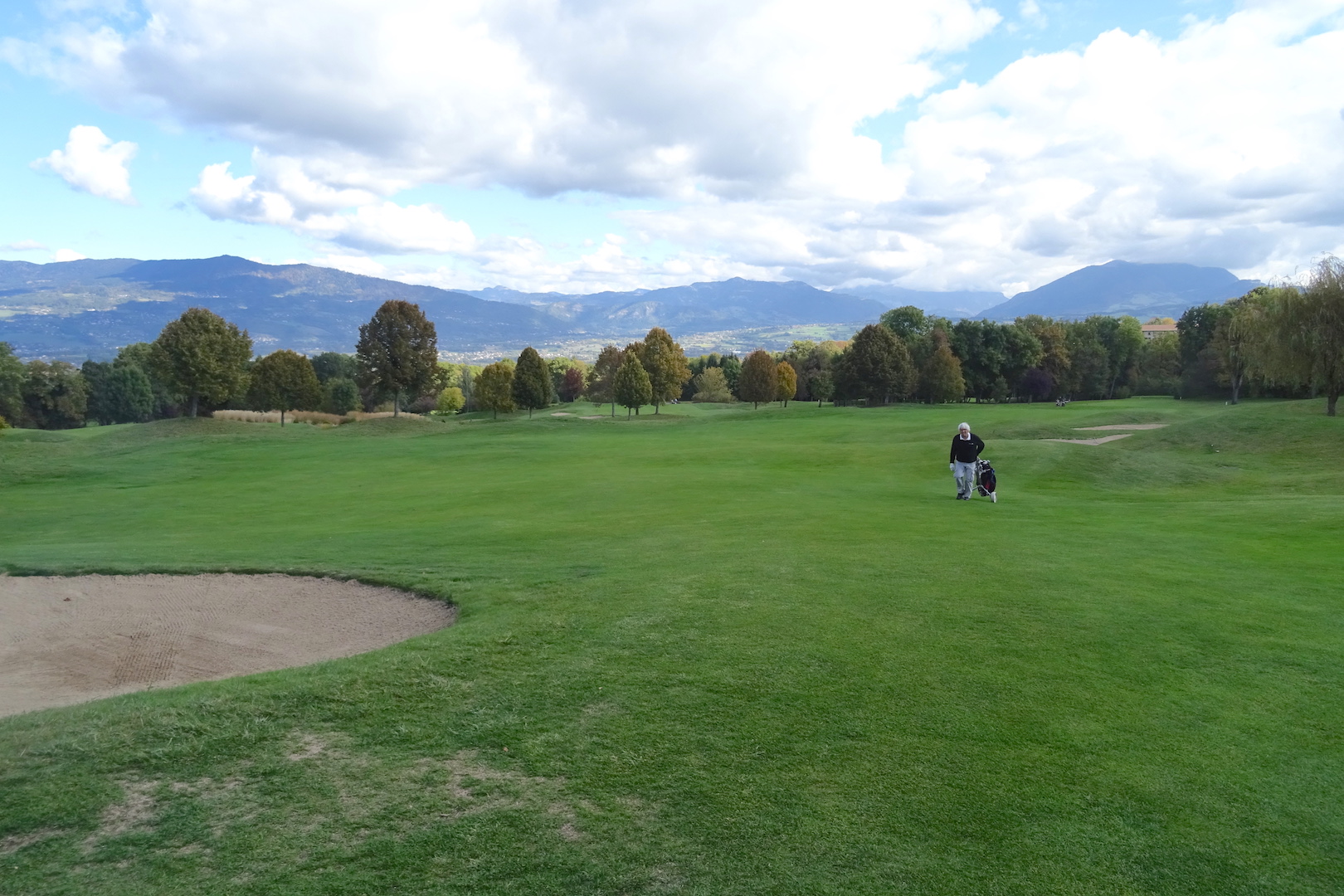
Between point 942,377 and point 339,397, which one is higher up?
point 339,397

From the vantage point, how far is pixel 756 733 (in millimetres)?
7293

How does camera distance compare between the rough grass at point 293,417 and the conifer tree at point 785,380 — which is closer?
the rough grass at point 293,417

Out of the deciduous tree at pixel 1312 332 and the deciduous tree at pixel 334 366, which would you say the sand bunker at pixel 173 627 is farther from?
the deciduous tree at pixel 334 366

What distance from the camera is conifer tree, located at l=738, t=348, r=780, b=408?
311 ft

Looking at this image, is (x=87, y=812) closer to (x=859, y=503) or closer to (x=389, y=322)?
(x=859, y=503)

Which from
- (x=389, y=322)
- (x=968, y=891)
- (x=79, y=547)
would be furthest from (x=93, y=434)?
(x=968, y=891)

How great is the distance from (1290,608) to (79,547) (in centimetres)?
2470

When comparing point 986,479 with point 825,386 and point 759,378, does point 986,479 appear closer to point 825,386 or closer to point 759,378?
point 759,378

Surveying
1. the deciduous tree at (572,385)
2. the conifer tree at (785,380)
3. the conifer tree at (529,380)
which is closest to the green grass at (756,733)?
the conifer tree at (529,380)

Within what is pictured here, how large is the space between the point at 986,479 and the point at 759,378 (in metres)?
71.6

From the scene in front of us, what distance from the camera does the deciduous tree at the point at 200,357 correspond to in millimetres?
62312

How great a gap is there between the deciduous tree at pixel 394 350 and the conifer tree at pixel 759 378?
38283mm

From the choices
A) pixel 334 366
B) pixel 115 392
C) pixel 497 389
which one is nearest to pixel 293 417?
pixel 497 389

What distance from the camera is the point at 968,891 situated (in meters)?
5.11
